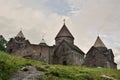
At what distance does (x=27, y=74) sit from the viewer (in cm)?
1500

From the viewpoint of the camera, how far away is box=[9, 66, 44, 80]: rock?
47.4ft

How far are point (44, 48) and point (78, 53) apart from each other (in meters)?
8.26

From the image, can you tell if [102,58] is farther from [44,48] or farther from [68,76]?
[68,76]

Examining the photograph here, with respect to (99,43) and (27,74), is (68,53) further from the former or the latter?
(27,74)

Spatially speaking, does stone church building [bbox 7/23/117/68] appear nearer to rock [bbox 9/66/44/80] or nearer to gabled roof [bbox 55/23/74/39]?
gabled roof [bbox 55/23/74/39]

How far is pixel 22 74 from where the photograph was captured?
14914mm

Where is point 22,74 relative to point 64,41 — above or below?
below

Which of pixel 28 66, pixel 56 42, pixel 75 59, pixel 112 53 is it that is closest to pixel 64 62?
pixel 75 59

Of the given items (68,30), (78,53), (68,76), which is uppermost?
(68,30)

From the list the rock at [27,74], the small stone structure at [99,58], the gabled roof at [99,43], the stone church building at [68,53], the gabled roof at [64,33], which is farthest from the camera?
the gabled roof at [64,33]

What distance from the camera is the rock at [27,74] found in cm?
1446

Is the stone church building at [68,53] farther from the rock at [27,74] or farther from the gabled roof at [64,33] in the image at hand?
the rock at [27,74]

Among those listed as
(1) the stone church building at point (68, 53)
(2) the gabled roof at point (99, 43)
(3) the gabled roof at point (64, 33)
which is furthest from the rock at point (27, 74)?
(2) the gabled roof at point (99, 43)

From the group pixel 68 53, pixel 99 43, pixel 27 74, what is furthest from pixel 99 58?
pixel 27 74
